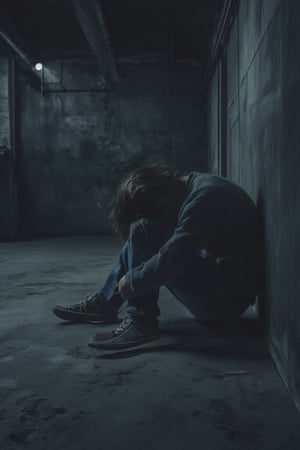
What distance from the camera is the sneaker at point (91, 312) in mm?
3195

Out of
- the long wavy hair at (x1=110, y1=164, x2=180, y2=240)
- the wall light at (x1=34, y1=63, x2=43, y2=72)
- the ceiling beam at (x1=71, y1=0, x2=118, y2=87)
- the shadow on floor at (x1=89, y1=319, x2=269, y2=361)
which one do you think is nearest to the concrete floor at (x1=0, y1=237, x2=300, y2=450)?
the shadow on floor at (x1=89, y1=319, x2=269, y2=361)

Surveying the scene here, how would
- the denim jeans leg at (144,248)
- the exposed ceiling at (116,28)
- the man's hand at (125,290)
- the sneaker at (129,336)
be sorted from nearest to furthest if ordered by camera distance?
1. the man's hand at (125,290)
2. the sneaker at (129,336)
3. the denim jeans leg at (144,248)
4. the exposed ceiling at (116,28)

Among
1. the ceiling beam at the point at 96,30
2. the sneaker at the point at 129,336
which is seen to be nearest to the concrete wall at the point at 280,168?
the sneaker at the point at 129,336

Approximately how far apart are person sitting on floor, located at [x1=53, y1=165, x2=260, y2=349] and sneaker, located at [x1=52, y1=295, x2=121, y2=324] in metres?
0.42

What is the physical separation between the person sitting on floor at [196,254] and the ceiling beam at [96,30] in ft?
14.7

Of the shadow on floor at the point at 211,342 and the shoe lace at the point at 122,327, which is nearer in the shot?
the shadow on floor at the point at 211,342

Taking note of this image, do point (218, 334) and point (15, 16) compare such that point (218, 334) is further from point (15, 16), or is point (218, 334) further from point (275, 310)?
point (15, 16)

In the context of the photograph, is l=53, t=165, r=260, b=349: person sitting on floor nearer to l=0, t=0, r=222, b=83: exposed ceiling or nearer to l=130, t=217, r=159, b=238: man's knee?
l=130, t=217, r=159, b=238: man's knee

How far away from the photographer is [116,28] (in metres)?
9.20

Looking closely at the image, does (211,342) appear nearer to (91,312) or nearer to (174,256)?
(174,256)

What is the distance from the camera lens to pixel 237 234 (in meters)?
2.73

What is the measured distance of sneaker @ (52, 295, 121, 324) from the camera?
3195 millimetres

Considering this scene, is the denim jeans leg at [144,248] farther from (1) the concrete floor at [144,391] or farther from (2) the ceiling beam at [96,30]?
(2) the ceiling beam at [96,30]

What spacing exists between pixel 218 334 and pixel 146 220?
2.69 ft
